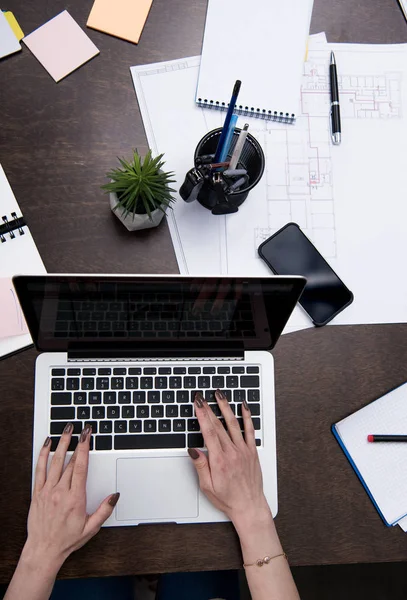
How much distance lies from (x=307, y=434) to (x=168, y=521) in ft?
0.84

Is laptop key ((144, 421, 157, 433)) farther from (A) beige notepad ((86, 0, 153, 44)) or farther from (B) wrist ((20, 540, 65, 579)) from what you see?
(A) beige notepad ((86, 0, 153, 44))

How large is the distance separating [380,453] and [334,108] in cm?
59

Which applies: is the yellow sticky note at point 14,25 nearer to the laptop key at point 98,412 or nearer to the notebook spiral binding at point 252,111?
the notebook spiral binding at point 252,111

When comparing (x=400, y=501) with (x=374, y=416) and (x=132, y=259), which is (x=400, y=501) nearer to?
(x=374, y=416)

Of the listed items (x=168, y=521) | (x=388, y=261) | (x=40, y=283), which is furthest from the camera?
(x=388, y=261)

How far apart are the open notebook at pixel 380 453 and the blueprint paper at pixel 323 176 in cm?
15

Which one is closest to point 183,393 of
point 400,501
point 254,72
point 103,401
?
point 103,401

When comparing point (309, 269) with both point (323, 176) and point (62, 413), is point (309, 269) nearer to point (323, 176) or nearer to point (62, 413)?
point (323, 176)

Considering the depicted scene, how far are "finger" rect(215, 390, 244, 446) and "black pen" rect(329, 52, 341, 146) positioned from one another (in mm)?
491

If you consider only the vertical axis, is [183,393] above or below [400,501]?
above

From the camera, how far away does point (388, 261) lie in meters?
0.89

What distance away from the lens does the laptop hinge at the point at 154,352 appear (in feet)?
2.55

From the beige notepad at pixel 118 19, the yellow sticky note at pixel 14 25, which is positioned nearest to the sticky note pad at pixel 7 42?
the yellow sticky note at pixel 14 25

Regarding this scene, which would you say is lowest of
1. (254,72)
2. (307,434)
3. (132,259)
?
(307,434)
